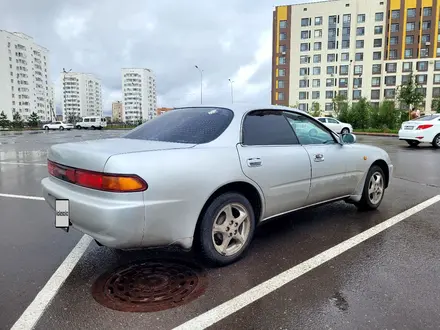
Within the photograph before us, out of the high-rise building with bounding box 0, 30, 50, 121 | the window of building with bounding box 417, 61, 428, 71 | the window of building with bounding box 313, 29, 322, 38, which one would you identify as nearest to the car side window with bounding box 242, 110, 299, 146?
the window of building with bounding box 417, 61, 428, 71

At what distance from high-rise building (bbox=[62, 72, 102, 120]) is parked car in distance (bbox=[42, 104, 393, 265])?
139m

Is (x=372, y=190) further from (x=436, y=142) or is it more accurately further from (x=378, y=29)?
(x=378, y=29)

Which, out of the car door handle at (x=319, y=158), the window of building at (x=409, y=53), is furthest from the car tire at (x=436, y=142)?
the window of building at (x=409, y=53)

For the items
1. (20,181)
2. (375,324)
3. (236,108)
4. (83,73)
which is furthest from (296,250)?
(83,73)

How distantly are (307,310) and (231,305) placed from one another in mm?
546

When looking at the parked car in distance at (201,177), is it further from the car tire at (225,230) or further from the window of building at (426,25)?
the window of building at (426,25)

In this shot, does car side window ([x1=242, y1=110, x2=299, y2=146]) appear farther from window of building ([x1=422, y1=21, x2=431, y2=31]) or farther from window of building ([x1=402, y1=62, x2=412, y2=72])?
window of building ([x1=422, y1=21, x2=431, y2=31])

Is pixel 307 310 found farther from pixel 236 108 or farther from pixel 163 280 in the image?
pixel 236 108

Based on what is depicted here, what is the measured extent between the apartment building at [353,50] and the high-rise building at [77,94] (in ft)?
288

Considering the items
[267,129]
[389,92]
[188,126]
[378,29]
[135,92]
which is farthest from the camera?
[135,92]

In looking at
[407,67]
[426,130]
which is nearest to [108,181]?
[426,130]

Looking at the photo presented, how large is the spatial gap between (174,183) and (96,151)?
2.39ft

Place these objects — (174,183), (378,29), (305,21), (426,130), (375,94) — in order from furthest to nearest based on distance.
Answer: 1. (305,21)
2. (375,94)
3. (378,29)
4. (426,130)
5. (174,183)

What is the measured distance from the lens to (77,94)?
138250 mm
